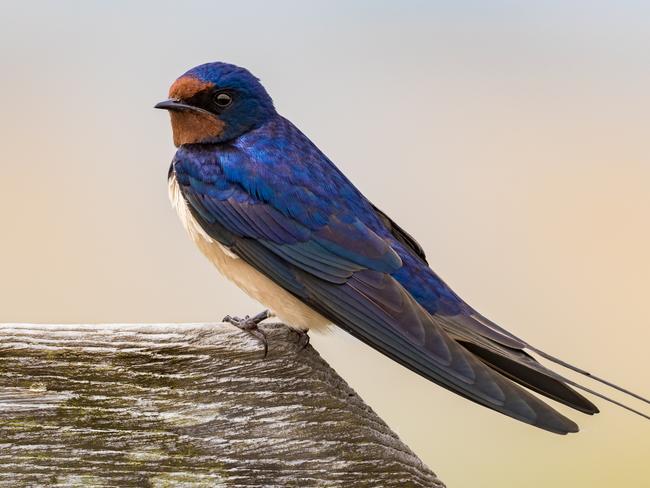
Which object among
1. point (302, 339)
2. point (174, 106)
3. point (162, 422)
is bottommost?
point (162, 422)

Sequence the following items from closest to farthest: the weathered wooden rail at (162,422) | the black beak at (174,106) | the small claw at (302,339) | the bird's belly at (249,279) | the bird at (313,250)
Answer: the weathered wooden rail at (162,422)
the small claw at (302,339)
the bird at (313,250)
the bird's belly at (249,279)
the black beak at (174,106)

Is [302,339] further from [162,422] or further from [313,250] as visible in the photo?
[313,250]

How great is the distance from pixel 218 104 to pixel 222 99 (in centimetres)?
2

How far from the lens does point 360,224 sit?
191 cm

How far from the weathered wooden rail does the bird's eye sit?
3.66 feet

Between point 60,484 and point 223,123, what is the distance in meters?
1.22

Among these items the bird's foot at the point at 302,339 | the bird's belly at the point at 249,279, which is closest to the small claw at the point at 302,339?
the bird's foot at the point at 302,339

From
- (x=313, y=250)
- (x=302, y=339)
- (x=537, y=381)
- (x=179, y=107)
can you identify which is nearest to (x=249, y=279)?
(x=313, y=250)

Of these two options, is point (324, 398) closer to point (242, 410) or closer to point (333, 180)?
point (242, 410)

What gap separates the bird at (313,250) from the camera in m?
1.41

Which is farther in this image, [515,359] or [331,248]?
[331,248]

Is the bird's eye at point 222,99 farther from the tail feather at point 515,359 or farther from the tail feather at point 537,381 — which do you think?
the tail feather at point 537,381

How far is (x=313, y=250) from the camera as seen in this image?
1.85 m

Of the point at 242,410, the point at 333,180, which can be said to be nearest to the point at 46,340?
the point at 242,410
